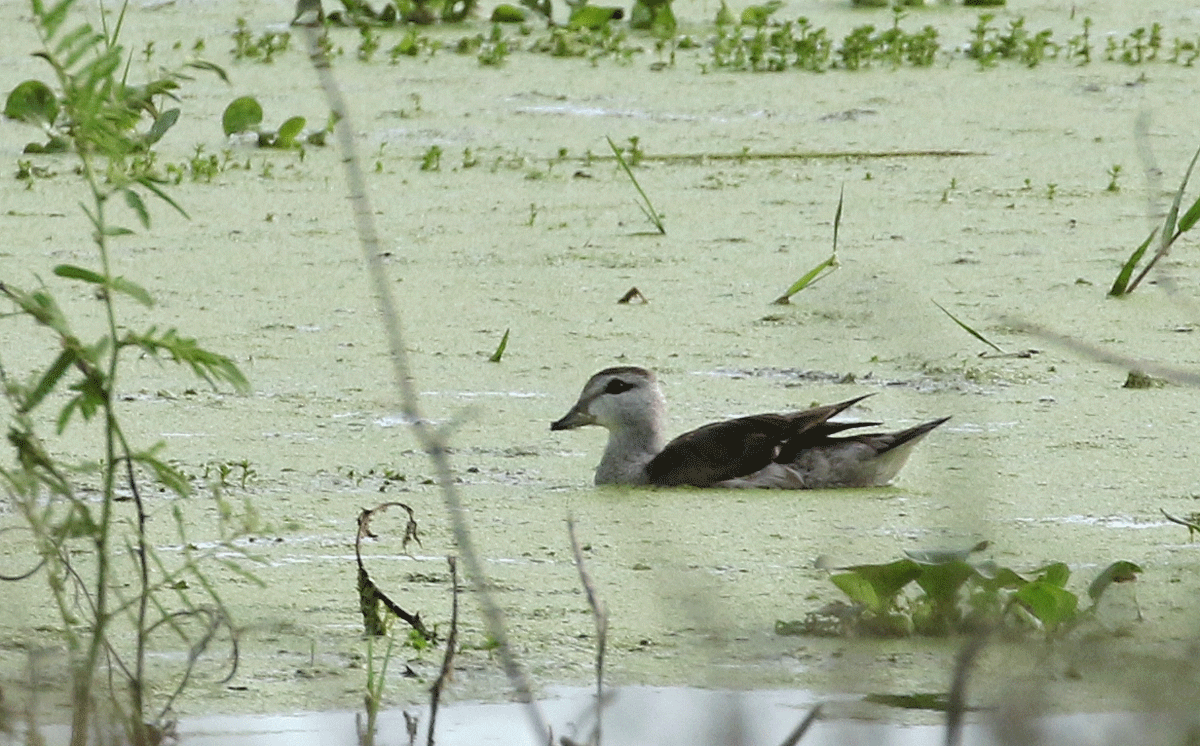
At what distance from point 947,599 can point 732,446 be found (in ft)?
2.83

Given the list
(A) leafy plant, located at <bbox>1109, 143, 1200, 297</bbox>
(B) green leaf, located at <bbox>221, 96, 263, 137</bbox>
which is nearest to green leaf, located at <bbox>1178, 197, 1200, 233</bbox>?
(A) leafy plant, located at <bbox>1109, 143, 1200, 297</bbox>

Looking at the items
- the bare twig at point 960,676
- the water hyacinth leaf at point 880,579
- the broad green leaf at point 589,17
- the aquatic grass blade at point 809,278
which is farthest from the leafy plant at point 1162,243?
the broad green leaf at point 589,17

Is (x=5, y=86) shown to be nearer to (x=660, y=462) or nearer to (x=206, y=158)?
(x=206, y=158)

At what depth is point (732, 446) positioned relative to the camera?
3.58 m

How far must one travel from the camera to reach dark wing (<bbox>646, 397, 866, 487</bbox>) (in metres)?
3.57

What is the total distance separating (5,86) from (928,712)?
511cm

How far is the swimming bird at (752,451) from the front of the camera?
3.59 meters

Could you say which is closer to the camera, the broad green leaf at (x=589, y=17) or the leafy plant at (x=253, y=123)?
the leafy plant at (x=253, y=123)

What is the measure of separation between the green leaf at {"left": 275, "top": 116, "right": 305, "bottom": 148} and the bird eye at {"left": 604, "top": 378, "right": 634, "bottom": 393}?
257 cm

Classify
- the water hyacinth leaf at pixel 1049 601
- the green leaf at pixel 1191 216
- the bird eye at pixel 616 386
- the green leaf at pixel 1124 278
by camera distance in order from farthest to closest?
the green leaf at pixel 1124 278, the green leaf at pixel 1191 216, the bird eye at pixel 616 386, the water hyacinth leaf at pixel 1049 601

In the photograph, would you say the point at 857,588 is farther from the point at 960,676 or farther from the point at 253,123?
the point at 253,123

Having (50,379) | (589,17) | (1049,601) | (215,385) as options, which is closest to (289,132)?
(589,17)

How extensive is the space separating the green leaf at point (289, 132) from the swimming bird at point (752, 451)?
2604mm

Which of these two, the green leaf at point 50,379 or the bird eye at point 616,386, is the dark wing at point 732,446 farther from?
the green leaf at point 50,379
